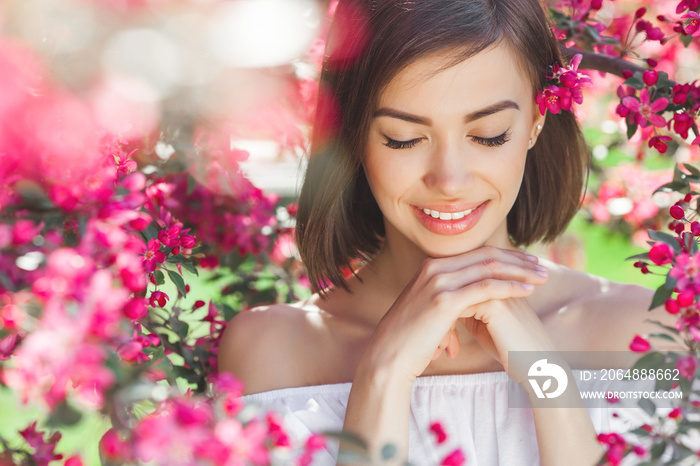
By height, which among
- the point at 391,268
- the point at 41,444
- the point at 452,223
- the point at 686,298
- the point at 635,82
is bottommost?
the point at 391,268

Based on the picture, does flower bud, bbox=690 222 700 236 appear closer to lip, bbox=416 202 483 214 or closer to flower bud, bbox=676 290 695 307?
flower bud, bbox=676 290 695 307

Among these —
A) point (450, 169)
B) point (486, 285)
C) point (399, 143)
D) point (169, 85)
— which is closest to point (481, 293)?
point (486, 285)

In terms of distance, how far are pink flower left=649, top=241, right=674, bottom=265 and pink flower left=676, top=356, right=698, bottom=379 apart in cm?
18

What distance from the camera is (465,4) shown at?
1.52m

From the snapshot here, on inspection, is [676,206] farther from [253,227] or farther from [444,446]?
[253,227]

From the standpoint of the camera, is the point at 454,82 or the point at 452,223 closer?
the point at 454,82

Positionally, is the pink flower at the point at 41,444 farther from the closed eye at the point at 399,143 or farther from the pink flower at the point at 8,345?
the closed eye at the point at 399,143

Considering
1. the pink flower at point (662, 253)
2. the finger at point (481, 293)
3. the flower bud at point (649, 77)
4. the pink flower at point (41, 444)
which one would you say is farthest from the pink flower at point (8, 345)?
the flower bud at point (649, 77)

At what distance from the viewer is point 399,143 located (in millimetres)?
1529

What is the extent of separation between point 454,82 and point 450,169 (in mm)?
185

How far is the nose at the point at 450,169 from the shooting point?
147 centimetres

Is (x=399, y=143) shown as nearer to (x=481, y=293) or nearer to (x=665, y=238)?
(x=481, y=293)

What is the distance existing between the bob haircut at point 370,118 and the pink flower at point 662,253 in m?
0.60

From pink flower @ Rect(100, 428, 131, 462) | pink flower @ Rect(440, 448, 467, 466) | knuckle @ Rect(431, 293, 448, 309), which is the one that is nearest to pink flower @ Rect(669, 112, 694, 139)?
knuckle @ Rect(431, 293, 448, 309)
